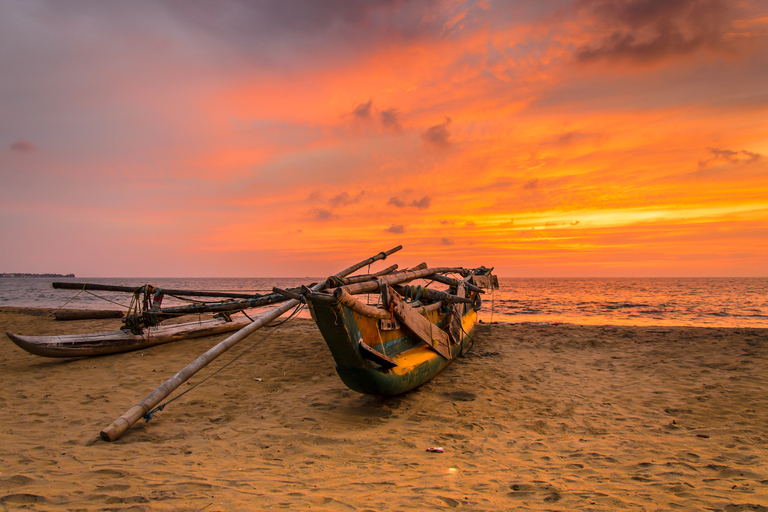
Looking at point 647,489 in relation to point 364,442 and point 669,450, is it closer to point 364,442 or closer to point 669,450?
point 669,450

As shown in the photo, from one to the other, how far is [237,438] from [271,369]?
3781 mm

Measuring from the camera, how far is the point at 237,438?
492 cm

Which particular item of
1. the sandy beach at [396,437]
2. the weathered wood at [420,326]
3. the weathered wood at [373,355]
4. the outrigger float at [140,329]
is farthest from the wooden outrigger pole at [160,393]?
the outrigger float at [140,329]

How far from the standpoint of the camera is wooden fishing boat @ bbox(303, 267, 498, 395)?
5020 millimetres

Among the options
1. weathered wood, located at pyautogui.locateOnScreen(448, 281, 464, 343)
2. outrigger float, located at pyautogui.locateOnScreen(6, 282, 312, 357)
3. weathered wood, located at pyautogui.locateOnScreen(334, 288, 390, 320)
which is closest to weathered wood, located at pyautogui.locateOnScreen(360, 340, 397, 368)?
weathered wood, located at pyautogui.locateOnScreen(334, 288, 390, 320)

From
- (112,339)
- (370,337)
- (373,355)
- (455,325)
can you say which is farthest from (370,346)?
(112,339)

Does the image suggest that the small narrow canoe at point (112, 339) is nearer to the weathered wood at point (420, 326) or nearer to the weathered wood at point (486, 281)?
the weathered wood at point (420, 326)

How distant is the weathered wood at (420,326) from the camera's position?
20.0 ft

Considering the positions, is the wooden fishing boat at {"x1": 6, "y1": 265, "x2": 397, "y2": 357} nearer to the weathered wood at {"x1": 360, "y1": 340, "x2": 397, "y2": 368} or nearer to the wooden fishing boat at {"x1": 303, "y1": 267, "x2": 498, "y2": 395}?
the wooden fishing boat at {"x1": 303, "y1": 267, "x2": 498, "y2": 395}

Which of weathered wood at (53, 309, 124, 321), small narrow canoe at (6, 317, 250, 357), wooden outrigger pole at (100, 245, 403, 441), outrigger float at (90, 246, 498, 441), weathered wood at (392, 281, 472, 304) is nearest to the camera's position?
wooden outrigger pole at (100, 245, 403, 441)

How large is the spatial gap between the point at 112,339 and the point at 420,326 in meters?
8.05

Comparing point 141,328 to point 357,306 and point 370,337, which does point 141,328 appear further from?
point 357,306

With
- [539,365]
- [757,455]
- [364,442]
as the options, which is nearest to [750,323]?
[539,365]

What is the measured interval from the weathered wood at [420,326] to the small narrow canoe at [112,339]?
753cm
